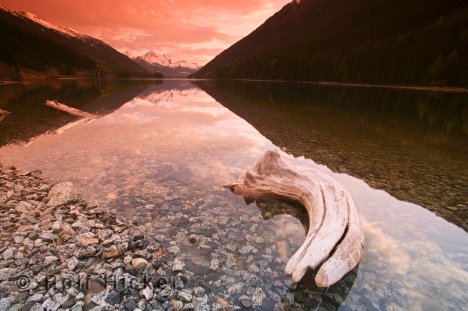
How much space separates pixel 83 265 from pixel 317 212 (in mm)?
5425

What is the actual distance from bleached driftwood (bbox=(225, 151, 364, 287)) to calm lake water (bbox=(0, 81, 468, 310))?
15.9 inches

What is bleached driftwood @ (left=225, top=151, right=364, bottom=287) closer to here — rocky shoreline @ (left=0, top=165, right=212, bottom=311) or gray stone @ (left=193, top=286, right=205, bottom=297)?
gray stone @ (left=193, top=286, right=205, bottom=297)

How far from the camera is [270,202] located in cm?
933

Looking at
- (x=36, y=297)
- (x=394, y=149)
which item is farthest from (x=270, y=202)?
(x=394, y=149)

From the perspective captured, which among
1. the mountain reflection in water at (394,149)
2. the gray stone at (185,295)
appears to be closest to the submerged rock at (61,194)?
the gray stone at (185,295)

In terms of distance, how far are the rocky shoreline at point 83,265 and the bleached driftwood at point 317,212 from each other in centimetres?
205

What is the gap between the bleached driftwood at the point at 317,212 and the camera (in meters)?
5.49

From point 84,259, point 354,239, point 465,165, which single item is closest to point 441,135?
point 465,165

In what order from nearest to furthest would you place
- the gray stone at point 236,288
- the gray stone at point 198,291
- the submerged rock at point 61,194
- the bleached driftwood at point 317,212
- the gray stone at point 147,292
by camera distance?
the gray stone at point 147,292 < the gray stone at point 198,291 < the gray stone at point 236,288 < the bleached driftwood at point 317,212 < the submerged rock at point 61,194

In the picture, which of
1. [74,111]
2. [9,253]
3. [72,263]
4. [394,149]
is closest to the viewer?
[72,263]

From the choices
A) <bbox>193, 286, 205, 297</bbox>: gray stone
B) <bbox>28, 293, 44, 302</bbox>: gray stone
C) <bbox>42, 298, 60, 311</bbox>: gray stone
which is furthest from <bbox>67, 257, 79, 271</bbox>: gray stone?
→ <bbox>193, 286, 205, 297</bbox>: gray stone

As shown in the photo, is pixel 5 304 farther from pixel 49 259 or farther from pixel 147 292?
pixel 147 292

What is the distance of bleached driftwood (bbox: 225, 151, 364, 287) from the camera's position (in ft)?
18.0

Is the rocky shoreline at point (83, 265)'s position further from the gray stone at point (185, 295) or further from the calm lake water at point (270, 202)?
the calm lake water at point (270, 202)
